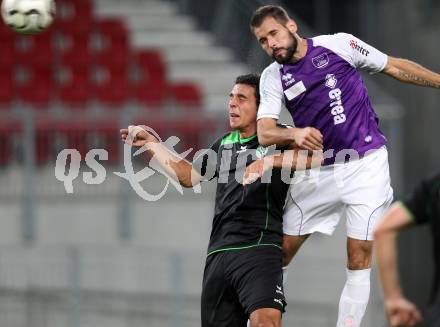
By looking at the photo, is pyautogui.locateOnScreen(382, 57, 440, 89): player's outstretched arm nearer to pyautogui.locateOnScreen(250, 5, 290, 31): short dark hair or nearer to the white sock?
pyautogui.locateOnScreen(250, 5, 290, 31): short dark hair

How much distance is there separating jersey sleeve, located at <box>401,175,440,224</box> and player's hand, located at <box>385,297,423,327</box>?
373 mm

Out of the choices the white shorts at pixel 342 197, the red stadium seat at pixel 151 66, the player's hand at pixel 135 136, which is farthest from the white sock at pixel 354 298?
the red stadium seat at pixel 151 66

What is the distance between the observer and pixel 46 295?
39.1 feet

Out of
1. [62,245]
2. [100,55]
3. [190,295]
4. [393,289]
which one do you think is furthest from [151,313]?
[393,289]

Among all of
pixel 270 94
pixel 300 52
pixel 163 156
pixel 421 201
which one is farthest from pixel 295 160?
pixel 421 201

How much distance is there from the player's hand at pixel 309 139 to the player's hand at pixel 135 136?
1005 mm

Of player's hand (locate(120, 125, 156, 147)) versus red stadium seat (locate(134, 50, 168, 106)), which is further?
red stadium seat (locate(134, 50, 168, 106))

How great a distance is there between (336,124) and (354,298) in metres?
1.03

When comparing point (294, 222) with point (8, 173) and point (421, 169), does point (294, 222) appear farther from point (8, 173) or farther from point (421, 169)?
point (421, 169)

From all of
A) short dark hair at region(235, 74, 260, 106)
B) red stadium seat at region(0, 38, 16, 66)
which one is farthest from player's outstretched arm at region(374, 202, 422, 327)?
red stadium seat at region(0, 38, 16, 66)

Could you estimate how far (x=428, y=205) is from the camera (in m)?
5.58

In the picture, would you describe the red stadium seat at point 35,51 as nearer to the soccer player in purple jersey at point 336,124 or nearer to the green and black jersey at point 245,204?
the green and black jersey at point 245,204

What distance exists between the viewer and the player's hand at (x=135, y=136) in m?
7.49

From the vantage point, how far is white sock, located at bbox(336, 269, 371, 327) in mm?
7512
